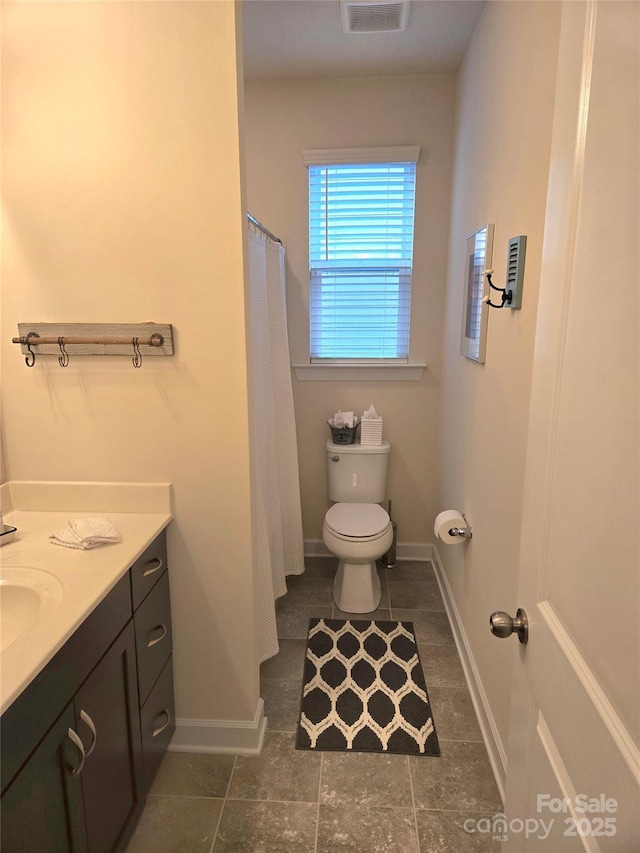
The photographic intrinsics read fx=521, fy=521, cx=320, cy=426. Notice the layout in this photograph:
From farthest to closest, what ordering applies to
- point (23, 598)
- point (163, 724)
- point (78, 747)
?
point (163, 724), point (23, 598), point (78, 747)

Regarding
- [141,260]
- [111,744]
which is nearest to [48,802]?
[111,744]

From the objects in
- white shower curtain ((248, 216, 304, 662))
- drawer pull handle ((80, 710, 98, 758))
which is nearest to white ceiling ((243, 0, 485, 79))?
white shower curtain ((248, 216, 304, 662))

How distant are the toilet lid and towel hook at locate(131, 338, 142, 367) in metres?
1.39

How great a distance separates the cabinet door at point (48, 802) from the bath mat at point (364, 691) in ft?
3.14

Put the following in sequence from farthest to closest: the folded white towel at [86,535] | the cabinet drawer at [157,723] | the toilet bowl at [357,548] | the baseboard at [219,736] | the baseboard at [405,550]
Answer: the baseboard at [405,550], the toilet bowl at [357,548], the baseboard at [219,736], the cabinet drawer at [157,723], the folded white towel at [86,535]

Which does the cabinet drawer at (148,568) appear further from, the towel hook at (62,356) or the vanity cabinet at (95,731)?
the towel hook at (62,356)

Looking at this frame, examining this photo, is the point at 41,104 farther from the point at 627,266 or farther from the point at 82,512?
the point at 627,266

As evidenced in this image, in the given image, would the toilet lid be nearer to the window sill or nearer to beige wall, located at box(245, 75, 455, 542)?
beige wall, located at box(245, 75, 455, 542)

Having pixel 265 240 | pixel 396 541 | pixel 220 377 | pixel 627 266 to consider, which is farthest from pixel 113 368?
pixel 396 541

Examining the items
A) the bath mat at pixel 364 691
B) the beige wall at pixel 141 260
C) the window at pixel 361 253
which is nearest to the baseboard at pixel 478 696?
the bath mat at pixel 364 691

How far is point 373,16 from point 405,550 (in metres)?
2.77

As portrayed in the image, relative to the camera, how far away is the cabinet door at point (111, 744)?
120 centimetres

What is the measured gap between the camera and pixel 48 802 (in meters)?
1.03

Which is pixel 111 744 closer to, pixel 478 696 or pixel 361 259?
pixel 478 696
